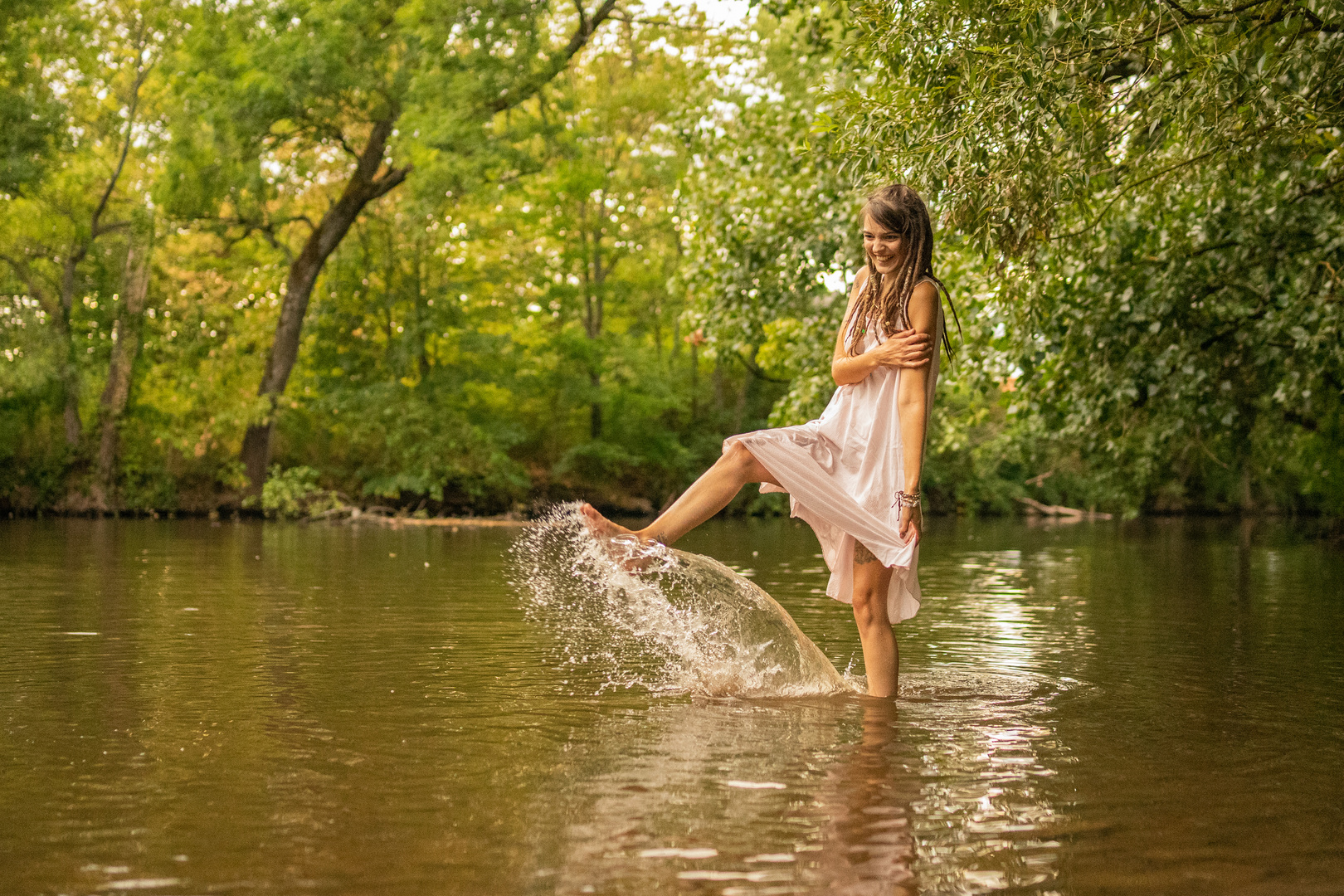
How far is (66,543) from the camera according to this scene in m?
20.7

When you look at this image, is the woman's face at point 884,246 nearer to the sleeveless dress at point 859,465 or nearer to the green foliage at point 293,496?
the sleeveless dress at point 859,465

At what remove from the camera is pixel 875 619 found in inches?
244

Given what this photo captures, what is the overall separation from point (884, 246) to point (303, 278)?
3000 cm

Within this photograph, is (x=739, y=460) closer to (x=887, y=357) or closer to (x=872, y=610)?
(x=887, y=357)

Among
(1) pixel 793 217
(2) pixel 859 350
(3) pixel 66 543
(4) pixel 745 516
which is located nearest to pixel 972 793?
(2) pixel 859 350

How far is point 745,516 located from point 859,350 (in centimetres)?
3839

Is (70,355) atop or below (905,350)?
atop

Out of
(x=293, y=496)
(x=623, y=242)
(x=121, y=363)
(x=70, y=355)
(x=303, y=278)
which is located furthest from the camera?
(x=623, y=242)

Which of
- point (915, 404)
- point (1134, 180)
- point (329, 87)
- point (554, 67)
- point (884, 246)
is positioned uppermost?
point (554, 67)

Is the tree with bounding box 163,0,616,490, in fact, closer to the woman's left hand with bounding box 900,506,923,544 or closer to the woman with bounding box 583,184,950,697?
the woman with bounding box 583,184,950,697

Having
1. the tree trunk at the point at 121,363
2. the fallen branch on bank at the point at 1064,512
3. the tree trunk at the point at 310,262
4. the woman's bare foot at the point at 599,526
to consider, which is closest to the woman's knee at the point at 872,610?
the woman's bare foot at the point at 599,526

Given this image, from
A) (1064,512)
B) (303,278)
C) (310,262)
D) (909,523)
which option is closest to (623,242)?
(310,262)

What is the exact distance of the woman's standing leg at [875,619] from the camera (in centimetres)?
621

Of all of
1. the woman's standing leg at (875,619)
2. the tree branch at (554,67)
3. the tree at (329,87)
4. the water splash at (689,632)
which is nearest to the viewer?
the woman's standing leg at (875,619)
